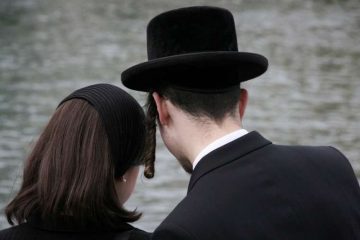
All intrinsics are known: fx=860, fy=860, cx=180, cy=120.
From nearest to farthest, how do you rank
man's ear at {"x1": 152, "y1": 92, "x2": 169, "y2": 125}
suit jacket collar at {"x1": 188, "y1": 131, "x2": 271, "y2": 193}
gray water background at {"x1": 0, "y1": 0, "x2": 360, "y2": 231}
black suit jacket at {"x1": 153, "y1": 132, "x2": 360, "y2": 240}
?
1. black suit jacket at {"x1": 153, "y1": 132, "x2": 360, "y2": 240}
2. suit jacket collar at {"x1": 188, "y1": 131, "x2": 271, "y2": 193}
3. man's ear at {"x1": 152, "y1": 92, "x2": 169, "y2": 125}
4. gray water background at {"x1": 0, "y1": 0, "x2": 360, "y2": 231}

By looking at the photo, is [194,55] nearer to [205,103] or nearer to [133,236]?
[205,103]

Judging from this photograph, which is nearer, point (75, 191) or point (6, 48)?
point (75, 191)

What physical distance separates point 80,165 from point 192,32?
559mm

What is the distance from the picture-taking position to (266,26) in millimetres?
32125

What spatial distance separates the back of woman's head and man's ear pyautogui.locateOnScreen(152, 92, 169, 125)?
163 millimetres

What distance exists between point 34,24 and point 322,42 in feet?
35.8

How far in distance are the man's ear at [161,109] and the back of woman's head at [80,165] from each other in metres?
0.16

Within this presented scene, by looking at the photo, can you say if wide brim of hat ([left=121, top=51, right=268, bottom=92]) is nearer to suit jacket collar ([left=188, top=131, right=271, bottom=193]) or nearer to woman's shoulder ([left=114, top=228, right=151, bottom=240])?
suit jacket collar ([left=188, top=131, right=271, bottom=193])

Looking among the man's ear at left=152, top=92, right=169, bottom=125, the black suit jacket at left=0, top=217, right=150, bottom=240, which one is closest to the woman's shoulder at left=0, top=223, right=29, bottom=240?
the black suit jacket at left=0, top=217, right=150, bottom=240

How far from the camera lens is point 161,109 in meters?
2.73

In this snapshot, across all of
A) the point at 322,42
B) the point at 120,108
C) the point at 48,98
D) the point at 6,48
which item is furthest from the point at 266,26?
the point at 120,108

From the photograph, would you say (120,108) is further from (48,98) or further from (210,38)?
(48,98)

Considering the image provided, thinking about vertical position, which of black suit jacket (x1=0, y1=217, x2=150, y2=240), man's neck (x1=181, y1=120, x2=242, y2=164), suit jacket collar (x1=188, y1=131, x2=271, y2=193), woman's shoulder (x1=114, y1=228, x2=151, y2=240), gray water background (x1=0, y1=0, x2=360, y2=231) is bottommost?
gray water background (x1=0, y1=0, x2=360, y2=231)

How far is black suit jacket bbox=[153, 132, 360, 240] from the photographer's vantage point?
2438 millimetres
